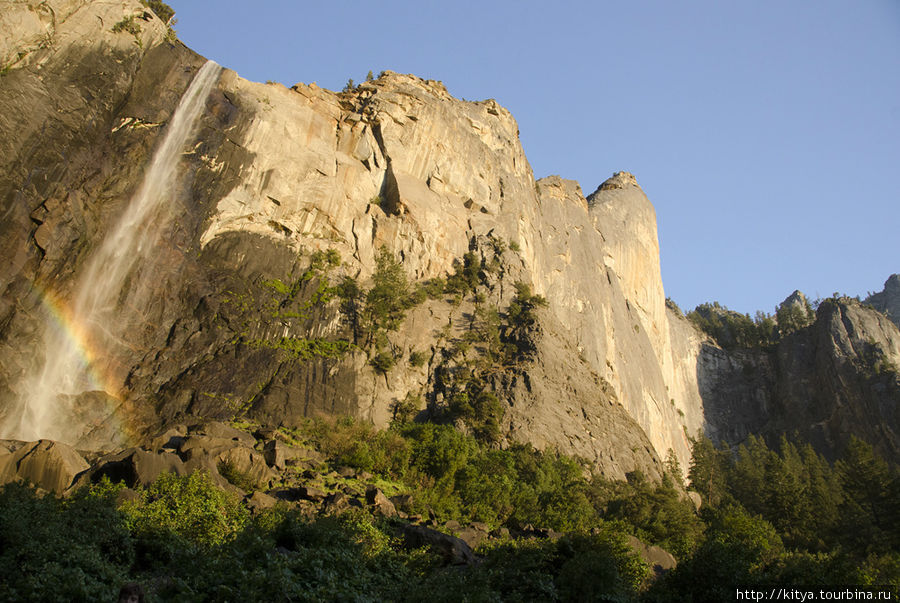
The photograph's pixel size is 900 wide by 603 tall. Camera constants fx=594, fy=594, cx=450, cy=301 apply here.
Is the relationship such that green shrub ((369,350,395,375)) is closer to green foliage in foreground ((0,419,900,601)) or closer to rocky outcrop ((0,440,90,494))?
green foliage in foreground ((0,419,900,601))

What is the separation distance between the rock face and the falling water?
22 centimetres

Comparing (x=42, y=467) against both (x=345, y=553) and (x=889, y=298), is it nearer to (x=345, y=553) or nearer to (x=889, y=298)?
(x=345, y=553)

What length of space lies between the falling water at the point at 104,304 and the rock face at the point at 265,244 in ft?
0.73

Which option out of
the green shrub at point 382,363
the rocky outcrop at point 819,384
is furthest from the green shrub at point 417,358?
the rocky outcrop at point 819,384

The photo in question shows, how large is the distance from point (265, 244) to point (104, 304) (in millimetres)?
9793

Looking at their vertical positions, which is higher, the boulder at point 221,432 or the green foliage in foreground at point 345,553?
the boulder at point 221,432

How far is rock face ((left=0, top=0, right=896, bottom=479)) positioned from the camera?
1024 inches

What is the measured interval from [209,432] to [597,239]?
156 ft

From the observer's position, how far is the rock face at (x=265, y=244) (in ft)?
85.4

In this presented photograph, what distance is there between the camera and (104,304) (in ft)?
90.2

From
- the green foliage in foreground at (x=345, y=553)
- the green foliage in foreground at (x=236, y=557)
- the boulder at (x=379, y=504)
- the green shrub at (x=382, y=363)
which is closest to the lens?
the green foliage in foreground at (x=236, y=557)

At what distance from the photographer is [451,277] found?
1672 inches

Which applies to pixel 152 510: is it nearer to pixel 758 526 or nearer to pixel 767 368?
pixel 758 526

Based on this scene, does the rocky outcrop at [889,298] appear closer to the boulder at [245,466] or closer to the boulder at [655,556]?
the boulder at [655,556]
